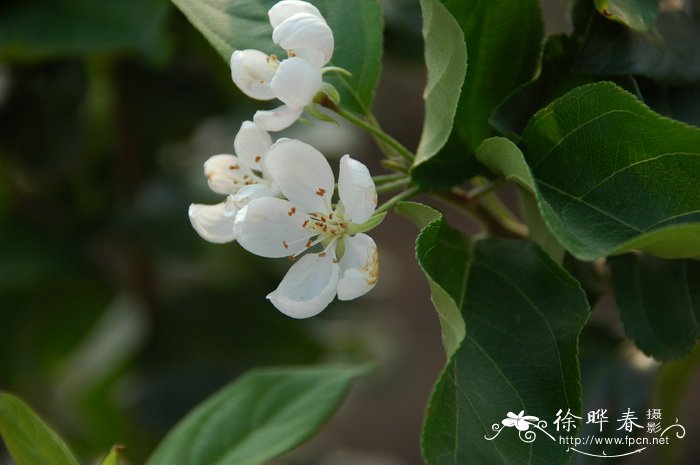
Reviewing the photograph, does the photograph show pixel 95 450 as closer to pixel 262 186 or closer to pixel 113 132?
pixel 113 132

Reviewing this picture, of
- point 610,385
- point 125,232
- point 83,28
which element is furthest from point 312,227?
point 125,232

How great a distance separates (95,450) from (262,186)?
2.30ft

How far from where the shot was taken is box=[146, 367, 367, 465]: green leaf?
554mm

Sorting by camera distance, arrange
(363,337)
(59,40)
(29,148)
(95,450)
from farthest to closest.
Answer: (363,337) → (95,450) → (29,148) → (59,40)

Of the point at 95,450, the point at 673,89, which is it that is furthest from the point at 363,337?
the point at 673,89

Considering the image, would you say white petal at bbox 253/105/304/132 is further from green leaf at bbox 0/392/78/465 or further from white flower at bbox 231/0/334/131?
green leaf at bbox 0/392/78/465

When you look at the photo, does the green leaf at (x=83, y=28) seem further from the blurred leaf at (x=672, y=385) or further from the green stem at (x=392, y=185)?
the blurred leaf at (x=672, y=385)

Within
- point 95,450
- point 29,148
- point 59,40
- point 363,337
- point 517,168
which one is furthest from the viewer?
point 363,337

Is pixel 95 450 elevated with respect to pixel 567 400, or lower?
lower

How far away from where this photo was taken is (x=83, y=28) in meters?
0.77

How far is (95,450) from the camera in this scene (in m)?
1.03

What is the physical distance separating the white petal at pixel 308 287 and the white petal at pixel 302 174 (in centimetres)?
3

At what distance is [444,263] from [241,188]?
0.11 m

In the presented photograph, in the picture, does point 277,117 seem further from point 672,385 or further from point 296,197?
point 672,385
